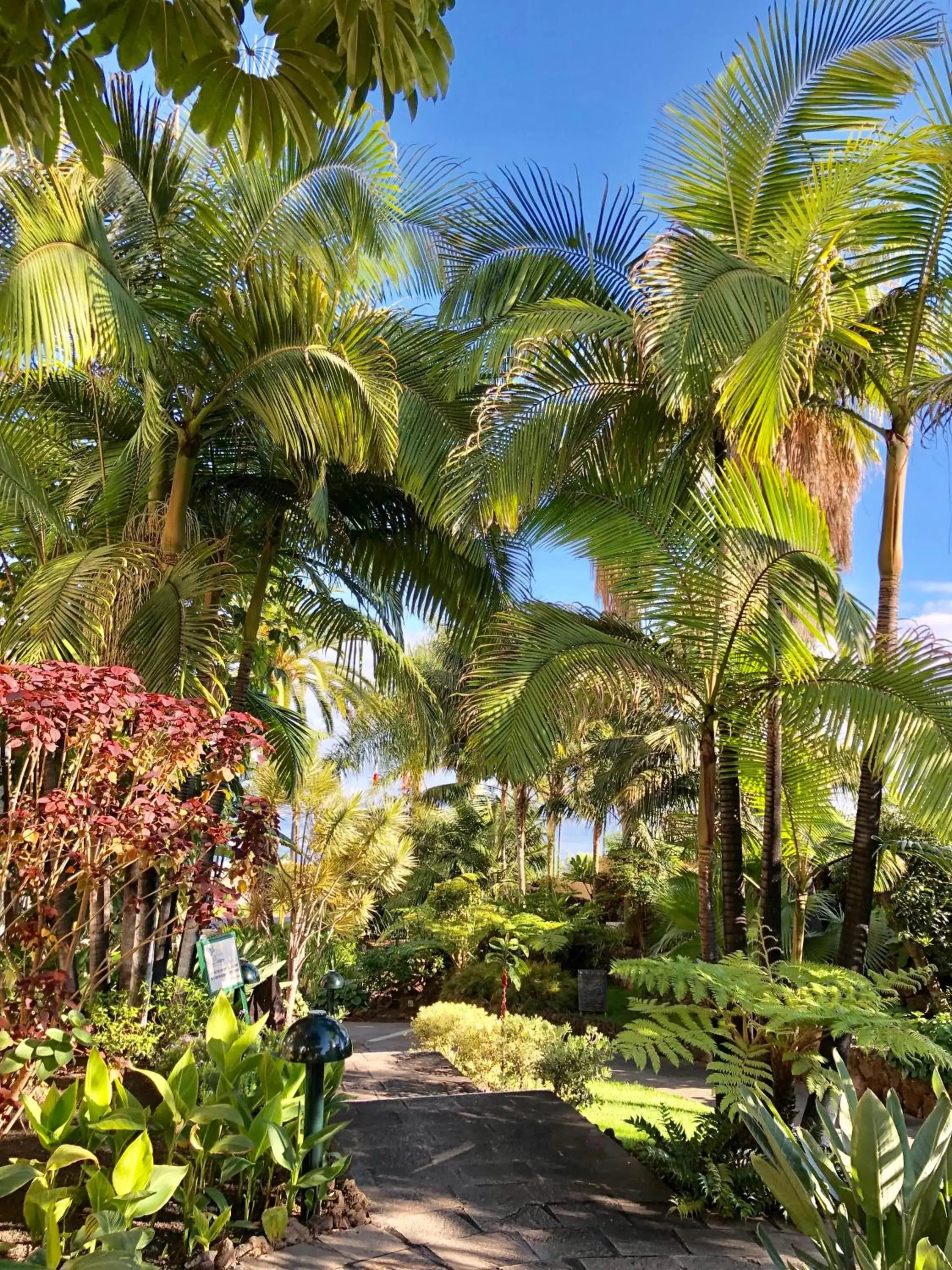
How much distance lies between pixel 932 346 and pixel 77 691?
5383mm

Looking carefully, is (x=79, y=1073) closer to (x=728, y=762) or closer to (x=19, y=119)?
(x=728, y=762)

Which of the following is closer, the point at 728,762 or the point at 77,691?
the point at 77,691

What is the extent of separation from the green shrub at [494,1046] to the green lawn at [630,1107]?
0.55 meters

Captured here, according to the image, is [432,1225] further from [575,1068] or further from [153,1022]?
[575,1068]

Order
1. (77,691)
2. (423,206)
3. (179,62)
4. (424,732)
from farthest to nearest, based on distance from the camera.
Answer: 1. (424,732)
2. (423,206)
3. (77,691)
4. (179,62)

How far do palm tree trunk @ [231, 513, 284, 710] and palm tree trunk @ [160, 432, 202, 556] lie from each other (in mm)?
1376

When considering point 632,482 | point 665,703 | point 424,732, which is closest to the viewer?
point 665,703

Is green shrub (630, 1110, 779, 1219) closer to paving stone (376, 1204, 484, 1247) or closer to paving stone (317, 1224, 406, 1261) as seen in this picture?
paving stone (376, 1204, 484, 1247)

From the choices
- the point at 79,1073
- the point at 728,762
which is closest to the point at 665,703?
the point at 728,762

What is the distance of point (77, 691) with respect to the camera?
4.43 metres

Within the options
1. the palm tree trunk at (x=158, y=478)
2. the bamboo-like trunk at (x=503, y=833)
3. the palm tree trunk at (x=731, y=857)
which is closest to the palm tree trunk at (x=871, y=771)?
the palm tree trunk at (x=731, y=857)

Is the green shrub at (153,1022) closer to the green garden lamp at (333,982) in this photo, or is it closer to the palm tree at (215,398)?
the green garden lamp at (333,982)

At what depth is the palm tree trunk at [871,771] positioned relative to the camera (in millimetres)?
5418

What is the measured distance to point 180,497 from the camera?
7.01m
